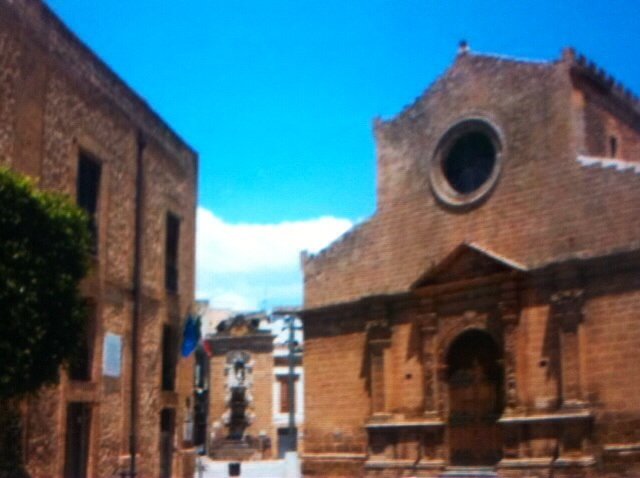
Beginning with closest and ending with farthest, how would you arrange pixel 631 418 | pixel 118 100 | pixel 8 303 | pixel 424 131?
1. pixel 8 303
2. pixel 631 418
3. pixel 118 100
4. pixel 424 131

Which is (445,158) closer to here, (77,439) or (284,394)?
(77,439)

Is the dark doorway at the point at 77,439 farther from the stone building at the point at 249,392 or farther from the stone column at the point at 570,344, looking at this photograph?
the stone building at the point at 249,392

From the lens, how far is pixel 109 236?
811 inches

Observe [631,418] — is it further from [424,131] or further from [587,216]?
[424,131]

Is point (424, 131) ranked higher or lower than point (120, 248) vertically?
Result: higher

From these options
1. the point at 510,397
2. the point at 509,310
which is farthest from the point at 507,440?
the point at 509,310

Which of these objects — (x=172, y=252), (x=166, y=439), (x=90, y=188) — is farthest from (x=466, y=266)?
(x=90, y=188)

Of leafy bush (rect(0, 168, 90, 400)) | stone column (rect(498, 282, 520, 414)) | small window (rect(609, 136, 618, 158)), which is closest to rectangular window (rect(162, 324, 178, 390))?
stone column (rect(498, 282, 520, 414))

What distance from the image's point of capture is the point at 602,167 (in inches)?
850

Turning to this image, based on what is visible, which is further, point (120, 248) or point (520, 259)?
point (520, 259)

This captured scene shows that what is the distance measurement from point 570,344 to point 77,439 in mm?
10228

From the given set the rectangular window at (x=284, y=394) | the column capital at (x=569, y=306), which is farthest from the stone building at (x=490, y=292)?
the rectangular window at (x=284, y=394)

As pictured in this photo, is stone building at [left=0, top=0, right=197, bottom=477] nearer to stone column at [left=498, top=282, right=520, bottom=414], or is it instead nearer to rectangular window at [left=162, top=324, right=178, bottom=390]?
rectangular window at [left=162, top=324, right=178, bottom=390]

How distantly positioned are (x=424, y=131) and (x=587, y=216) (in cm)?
568
